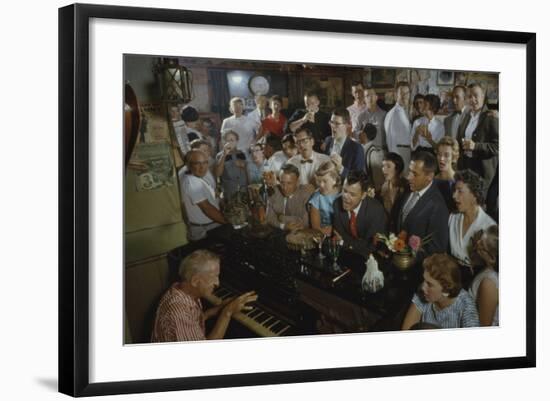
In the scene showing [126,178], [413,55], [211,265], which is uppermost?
[413,55]

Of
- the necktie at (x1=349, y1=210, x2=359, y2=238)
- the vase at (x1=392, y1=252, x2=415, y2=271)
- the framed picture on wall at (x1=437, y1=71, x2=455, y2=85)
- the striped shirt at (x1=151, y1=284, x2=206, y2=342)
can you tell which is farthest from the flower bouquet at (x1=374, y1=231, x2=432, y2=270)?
the striped shirt at (x1=151, y1=284, x2=206, y2=342)

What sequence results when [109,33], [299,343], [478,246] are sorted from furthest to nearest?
[478,246]
[299,343]
[109,33]

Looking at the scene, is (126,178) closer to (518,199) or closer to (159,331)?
(159,331)

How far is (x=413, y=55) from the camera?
5.34 meters

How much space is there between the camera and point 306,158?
204 inches

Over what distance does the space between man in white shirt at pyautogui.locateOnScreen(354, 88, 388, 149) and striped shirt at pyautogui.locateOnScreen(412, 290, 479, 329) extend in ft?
2.49

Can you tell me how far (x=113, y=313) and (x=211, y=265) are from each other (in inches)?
18.9

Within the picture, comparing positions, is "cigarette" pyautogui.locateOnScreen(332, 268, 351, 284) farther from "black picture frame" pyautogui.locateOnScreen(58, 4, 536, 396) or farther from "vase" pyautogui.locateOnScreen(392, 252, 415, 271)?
"black picture frame" pyautogui.locateOnScreen(58, 4, 536, 396)

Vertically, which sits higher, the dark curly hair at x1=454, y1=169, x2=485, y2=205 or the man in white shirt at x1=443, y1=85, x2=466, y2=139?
the man in white shirt at x1=443, y1=85, x2=466, y2=139

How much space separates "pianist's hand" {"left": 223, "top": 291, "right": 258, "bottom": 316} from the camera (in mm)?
5062

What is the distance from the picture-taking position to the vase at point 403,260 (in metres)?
5.34

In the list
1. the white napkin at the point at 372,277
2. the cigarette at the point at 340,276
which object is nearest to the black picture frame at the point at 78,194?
the cigarette at the point at 340,276

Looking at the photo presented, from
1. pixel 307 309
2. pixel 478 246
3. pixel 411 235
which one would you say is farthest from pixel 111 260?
pixel 478 246

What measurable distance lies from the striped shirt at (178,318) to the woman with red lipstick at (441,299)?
101 cm
